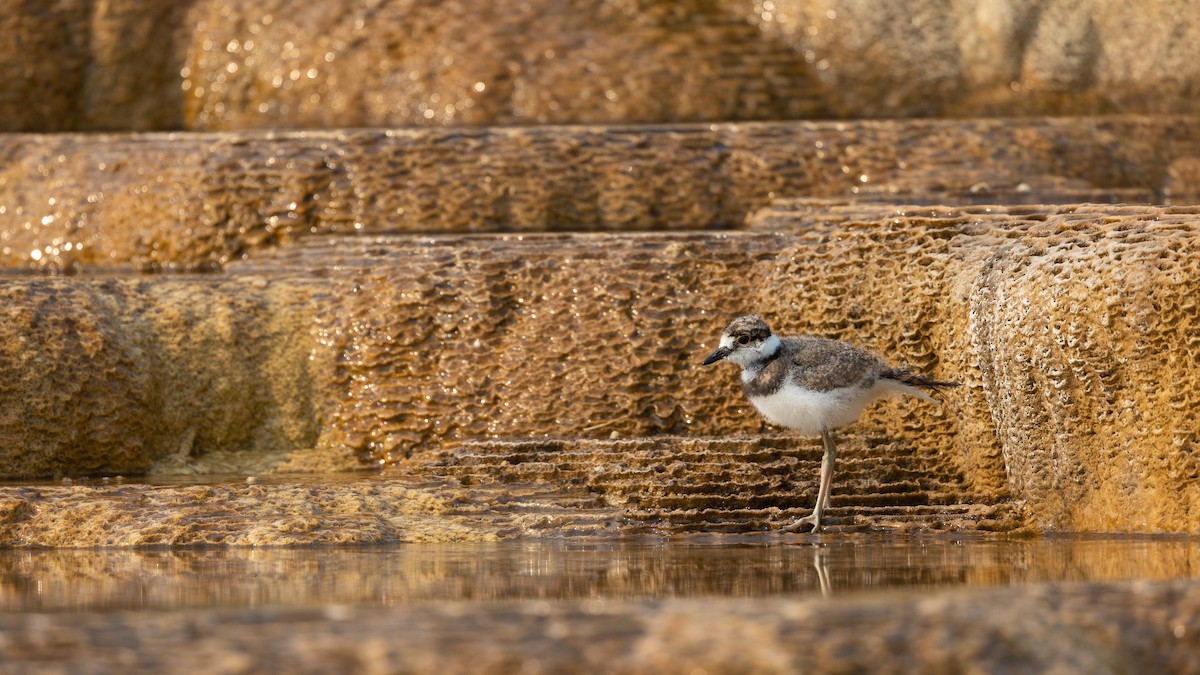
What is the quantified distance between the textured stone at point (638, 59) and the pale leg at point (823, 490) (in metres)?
5.22

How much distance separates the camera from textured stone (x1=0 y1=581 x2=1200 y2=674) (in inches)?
152

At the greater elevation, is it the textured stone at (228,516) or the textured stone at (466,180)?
the textured stone at (466,180)

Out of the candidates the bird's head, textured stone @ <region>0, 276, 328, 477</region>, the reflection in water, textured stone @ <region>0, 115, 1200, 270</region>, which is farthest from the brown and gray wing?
textured stone @ <region>0, 115, 1200, 270</region>

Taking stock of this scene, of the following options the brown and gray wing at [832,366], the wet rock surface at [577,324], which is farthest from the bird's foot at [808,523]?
the brown and gray wing at [832,366]

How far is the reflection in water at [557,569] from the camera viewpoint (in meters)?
5.16

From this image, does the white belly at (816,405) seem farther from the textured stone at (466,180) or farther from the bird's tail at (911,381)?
the textured stone at (466,180)

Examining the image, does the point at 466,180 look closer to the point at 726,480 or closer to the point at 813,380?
the point at 726,480

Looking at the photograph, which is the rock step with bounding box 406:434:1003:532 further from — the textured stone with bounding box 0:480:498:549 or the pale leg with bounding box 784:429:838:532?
the textured stone with bounding box 0:480:498:549

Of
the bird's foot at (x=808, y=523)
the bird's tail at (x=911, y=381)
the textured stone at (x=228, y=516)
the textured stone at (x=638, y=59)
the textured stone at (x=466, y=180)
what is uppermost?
the textured stone at (x=638, y=59)

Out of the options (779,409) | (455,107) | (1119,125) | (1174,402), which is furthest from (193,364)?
(1119,125)

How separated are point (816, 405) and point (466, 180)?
359 cm

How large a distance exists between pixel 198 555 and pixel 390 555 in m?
0.73

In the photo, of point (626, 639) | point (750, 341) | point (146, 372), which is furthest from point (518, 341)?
point (626, 639)

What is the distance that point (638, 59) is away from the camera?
12148 mm
